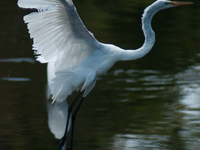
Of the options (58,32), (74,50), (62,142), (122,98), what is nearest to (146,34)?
(74,50)

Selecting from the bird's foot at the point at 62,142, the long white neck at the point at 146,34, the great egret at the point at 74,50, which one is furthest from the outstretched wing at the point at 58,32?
the bird's foot at the point at 62,142

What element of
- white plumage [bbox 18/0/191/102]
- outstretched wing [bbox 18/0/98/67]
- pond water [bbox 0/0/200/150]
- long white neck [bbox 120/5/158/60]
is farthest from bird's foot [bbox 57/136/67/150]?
long white neck [bbox 120/5/158/60]

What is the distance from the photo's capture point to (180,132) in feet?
16.5

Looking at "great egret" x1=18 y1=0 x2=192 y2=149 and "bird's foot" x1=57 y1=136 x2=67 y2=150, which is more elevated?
"great egret" x1=18 y1=0 x2=192 y2=149

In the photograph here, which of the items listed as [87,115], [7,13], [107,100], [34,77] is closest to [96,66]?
[87,115]

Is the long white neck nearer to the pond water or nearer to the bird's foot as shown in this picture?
the pond water

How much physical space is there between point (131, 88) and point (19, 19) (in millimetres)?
5208

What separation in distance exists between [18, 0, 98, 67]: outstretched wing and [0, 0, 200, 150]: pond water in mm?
880

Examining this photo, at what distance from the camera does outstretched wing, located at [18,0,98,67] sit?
4395mm

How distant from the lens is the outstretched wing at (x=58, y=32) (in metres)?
4.39

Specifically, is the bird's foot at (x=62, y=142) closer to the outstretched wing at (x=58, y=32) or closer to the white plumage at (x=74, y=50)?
the white plumage at (x=74, y=50)

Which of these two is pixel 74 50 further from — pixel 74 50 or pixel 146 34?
pixel 146 34

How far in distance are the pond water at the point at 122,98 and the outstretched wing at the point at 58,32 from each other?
88 centimetres

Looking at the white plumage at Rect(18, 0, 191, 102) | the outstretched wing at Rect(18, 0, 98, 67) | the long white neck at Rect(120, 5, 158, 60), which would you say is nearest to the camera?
the outstretched wing at Rect(18, 0, 98, 67)
